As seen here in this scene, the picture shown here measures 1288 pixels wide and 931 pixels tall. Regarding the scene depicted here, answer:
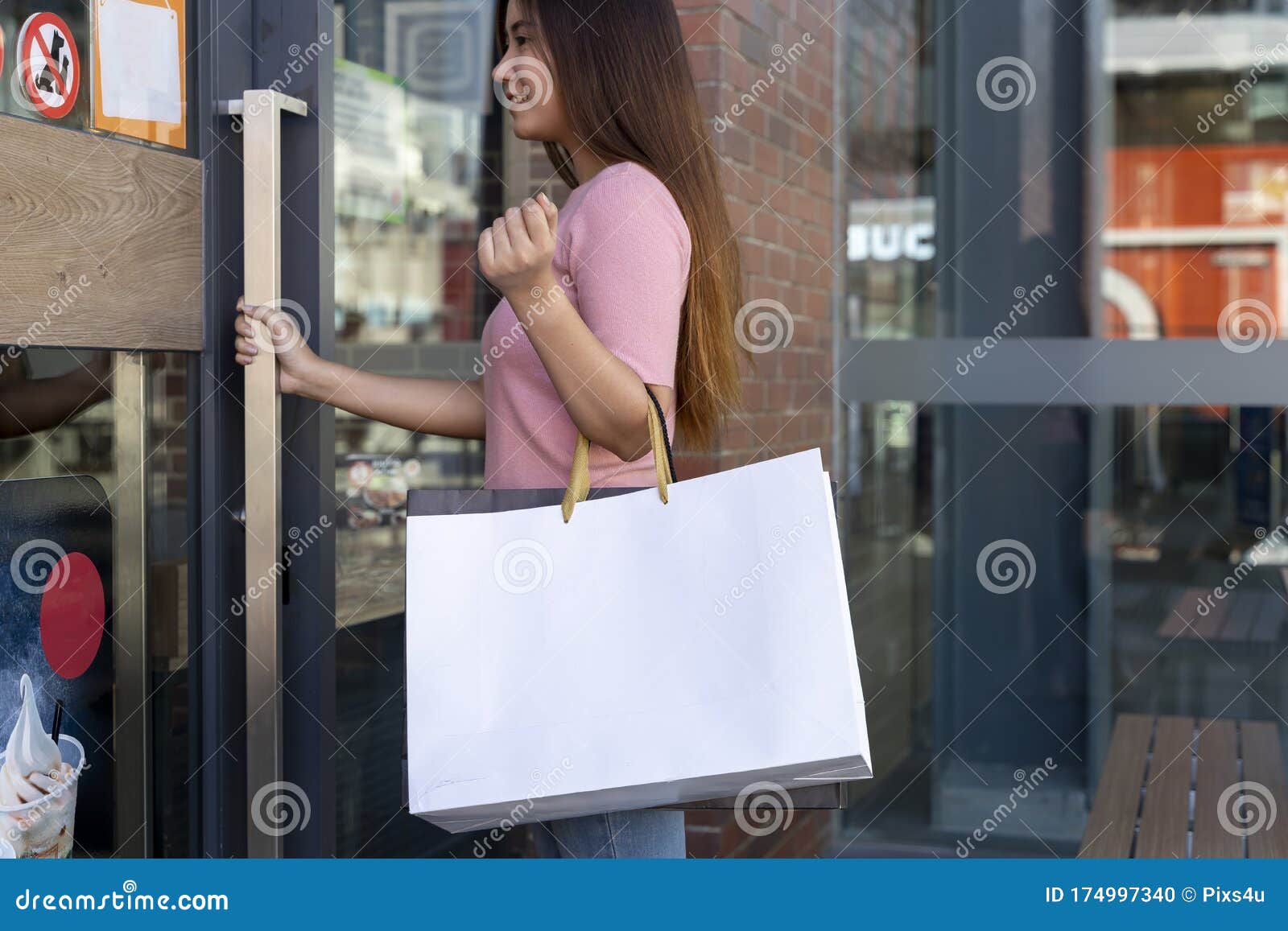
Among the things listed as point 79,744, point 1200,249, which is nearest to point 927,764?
point 1200,249

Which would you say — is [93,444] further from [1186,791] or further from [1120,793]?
[1186,791]

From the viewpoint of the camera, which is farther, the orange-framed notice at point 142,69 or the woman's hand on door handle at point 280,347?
the woman's hand on door handle at point 280,347

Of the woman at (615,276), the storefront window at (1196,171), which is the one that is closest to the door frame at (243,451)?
the woman at (615,276)

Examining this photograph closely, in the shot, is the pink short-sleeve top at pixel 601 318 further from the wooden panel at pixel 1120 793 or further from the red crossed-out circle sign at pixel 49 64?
the wooden panel at pixel 1120 793

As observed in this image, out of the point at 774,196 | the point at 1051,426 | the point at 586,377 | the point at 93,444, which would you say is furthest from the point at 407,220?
the point at 586,377

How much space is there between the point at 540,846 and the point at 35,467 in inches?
31.0

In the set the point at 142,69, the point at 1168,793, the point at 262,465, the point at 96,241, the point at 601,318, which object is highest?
the point at 142,69

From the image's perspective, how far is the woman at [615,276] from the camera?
1.50 m

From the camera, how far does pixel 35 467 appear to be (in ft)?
5.61

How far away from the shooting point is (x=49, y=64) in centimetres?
167

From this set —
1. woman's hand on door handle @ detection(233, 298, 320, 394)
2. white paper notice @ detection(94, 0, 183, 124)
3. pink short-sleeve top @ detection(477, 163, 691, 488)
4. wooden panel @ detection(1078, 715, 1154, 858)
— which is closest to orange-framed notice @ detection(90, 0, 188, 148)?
white paper notice @ detection(94, 0, 183, 124)

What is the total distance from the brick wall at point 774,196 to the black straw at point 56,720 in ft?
3.91

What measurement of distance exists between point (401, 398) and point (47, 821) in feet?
2.34

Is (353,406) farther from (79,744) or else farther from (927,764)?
(927,764)
